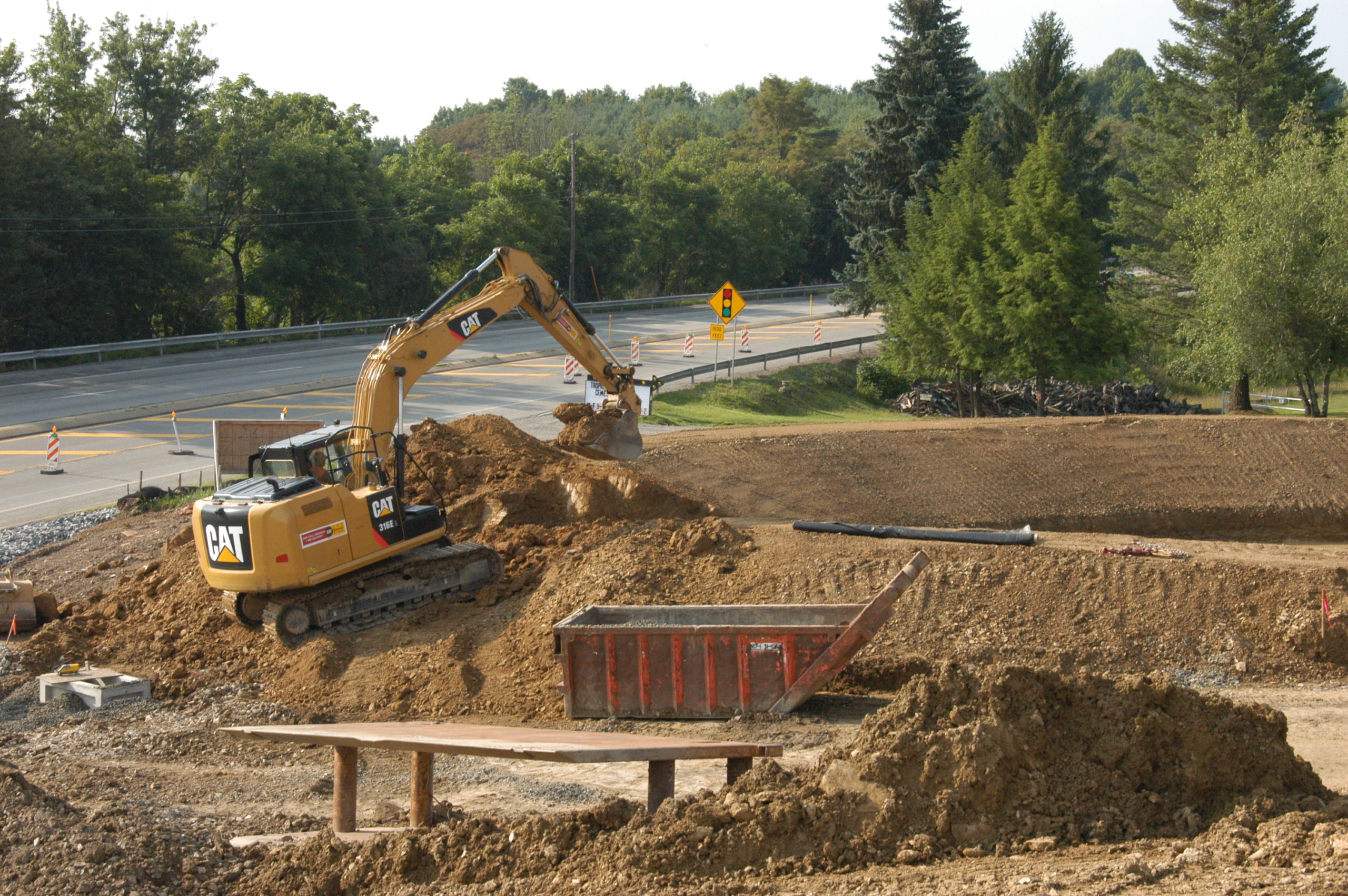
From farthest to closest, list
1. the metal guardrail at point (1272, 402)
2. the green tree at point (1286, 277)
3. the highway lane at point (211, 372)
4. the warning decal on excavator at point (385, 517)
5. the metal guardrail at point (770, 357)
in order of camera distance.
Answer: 1. the metal guardrail at point (1272, 402)
2. the metal guardrail at point (770, 357)
3. the highway lane at point (211, 372)
4. the green tree at point (1286, 277)
5. the warning decal on excavator at point (385, 517)

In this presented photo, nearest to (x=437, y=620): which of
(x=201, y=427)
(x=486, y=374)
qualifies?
(x=201, y=427)

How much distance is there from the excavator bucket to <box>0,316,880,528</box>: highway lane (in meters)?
7.63

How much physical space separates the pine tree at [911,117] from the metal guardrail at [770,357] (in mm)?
3649

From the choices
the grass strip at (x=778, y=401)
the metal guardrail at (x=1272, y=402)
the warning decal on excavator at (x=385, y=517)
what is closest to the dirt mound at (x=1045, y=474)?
the grass strip at (x=778, y=401)

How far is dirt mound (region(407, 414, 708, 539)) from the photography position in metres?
16.8

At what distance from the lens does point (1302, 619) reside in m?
12.7

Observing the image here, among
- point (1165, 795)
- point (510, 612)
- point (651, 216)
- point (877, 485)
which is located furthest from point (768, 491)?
point (651, 216)

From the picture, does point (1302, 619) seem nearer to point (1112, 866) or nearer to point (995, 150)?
point (1112, 866)

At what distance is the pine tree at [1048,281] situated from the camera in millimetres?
31875

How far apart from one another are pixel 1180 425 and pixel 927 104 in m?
23.6

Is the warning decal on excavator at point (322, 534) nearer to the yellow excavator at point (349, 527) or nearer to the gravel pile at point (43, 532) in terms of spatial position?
the yellow excavator at point (349, 527)

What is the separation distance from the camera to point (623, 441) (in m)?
18.8

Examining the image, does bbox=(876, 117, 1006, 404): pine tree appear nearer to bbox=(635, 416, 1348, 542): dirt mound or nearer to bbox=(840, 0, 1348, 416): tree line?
bbox=(840, 0, 1348, 416): tree line

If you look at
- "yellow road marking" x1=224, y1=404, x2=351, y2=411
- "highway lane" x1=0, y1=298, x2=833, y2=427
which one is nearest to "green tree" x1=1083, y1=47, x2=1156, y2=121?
"highway lane" x1=0, y1=298, x2=833, y2=427
